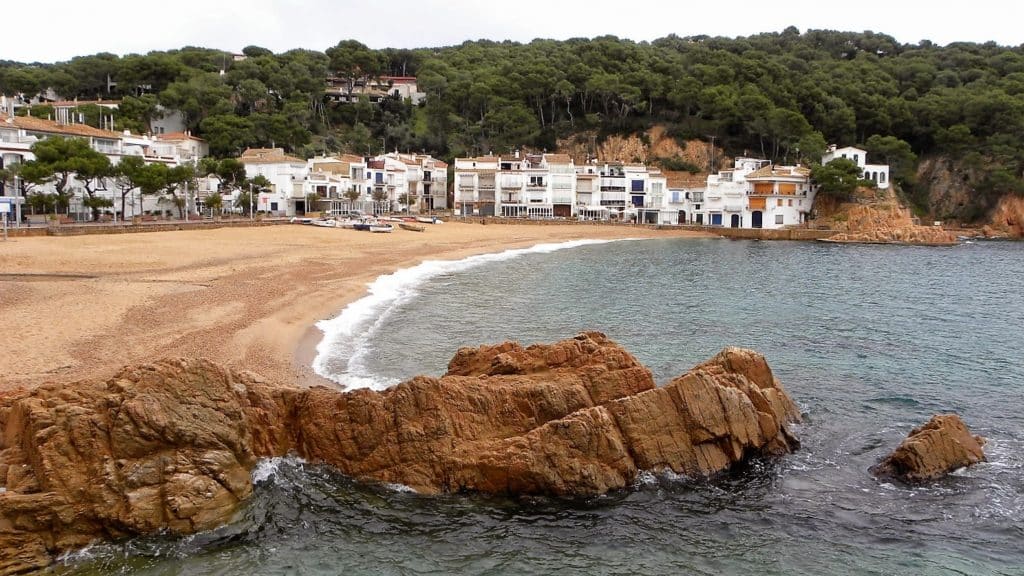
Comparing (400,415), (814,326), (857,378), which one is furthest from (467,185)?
(400,415)

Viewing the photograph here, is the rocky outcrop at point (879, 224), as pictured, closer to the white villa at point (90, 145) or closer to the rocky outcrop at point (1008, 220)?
the rocky outcrop at point (1008, 220)

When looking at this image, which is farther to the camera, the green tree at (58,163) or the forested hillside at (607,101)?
the forested hillside at (607,101)

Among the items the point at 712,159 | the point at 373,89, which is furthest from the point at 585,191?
the point at 373,89

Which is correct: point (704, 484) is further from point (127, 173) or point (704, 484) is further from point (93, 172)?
point (127, 173)

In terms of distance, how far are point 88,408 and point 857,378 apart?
1724cm

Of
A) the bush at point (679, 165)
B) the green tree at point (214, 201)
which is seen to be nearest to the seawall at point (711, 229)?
the bush at point (679, 165)

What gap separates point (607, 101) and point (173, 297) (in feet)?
299

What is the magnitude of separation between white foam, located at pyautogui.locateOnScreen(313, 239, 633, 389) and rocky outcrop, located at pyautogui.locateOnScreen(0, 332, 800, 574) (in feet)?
13.5

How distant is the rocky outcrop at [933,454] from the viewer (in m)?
13.3

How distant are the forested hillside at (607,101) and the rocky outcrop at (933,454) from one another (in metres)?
84.1

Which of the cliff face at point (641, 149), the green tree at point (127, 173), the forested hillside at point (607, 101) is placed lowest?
the green tree at point (127, 173)

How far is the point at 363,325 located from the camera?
24375 millimetres

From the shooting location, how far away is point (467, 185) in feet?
303

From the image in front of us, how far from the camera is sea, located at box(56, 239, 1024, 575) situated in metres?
10.2
